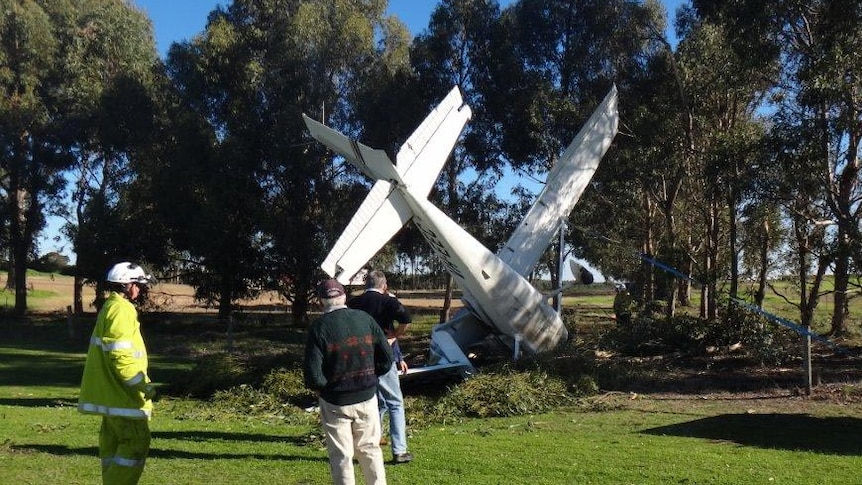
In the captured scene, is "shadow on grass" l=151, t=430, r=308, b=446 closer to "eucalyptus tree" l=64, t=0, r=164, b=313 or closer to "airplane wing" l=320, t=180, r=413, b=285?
"airplane wing" l=320, t=180, r=413, b=285

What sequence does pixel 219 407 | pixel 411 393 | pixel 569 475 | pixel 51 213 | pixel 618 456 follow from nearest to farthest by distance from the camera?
pixel 569 475 < pixel 618 456 < pixel 219 407 < pixel 411 393 < pixel 51 213

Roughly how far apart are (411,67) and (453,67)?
1718 millimetres

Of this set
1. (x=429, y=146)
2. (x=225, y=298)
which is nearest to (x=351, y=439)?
(x=429, y=146)

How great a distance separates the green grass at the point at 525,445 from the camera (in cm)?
651

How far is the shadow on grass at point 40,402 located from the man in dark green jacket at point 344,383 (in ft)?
25.5

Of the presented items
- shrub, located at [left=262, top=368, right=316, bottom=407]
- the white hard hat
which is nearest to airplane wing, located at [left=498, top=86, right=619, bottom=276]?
shrub, located at [left=262, top=368, right=316, bottom=407]

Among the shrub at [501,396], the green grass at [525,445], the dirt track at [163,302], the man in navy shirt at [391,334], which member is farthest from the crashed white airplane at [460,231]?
the dirt track at [163,302]

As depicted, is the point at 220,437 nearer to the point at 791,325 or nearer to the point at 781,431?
the point at 781,431

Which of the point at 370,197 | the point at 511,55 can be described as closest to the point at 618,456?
the point at 370,197

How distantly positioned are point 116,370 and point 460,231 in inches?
360

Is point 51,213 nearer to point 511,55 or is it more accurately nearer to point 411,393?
point 511,55

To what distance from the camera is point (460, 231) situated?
1349 centimetres

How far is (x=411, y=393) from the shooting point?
1223 centimetres

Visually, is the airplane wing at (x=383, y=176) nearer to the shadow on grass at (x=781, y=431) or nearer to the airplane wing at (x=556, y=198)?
the airplane wing at (x=556, y=198)
